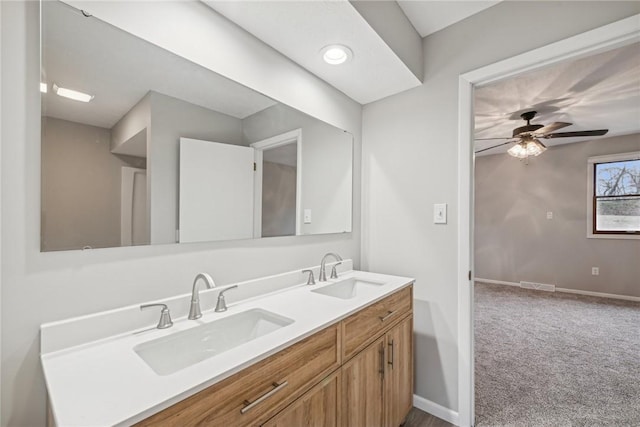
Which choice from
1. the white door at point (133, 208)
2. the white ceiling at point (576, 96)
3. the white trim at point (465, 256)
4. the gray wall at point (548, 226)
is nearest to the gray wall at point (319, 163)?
the white door at point (133, 208)

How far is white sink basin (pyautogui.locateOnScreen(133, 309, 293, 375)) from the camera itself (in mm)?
933

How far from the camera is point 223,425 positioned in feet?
2.41

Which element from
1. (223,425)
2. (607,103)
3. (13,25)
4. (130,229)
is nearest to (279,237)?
(130,229)

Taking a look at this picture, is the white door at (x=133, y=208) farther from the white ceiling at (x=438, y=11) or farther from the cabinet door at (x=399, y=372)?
the white ceiling at (x=438, y=11)

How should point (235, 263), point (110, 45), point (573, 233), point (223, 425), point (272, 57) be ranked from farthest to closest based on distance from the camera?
point (573, 233), point (272, 57), point (235, 263), point (110, 45), point (223, 425)

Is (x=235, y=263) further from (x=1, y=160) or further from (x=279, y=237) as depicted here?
(x=1, y=160)

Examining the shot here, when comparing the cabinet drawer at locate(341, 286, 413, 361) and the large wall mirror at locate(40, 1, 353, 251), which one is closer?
the large wall mirror at locate(40, 1, 353, 251)

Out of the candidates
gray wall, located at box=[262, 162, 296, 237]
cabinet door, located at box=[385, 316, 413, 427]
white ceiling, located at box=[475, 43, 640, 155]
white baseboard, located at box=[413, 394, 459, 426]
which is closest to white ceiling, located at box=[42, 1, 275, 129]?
gray wall, located at box=[262, 162, 296, 237]

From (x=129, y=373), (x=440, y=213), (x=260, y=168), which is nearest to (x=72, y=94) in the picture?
(x=260, y=168)

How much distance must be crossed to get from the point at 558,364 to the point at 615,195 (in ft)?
11.2

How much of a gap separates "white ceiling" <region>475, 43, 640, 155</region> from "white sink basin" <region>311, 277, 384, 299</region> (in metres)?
1.60

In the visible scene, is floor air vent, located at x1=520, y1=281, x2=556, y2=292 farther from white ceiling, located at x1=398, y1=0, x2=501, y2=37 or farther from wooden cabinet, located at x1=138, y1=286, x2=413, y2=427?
white ceiling, located at x1=398, y1=0, x2=501, y2=37

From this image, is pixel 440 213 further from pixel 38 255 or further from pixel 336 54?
pixel 38 255

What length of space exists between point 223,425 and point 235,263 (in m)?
0.72
